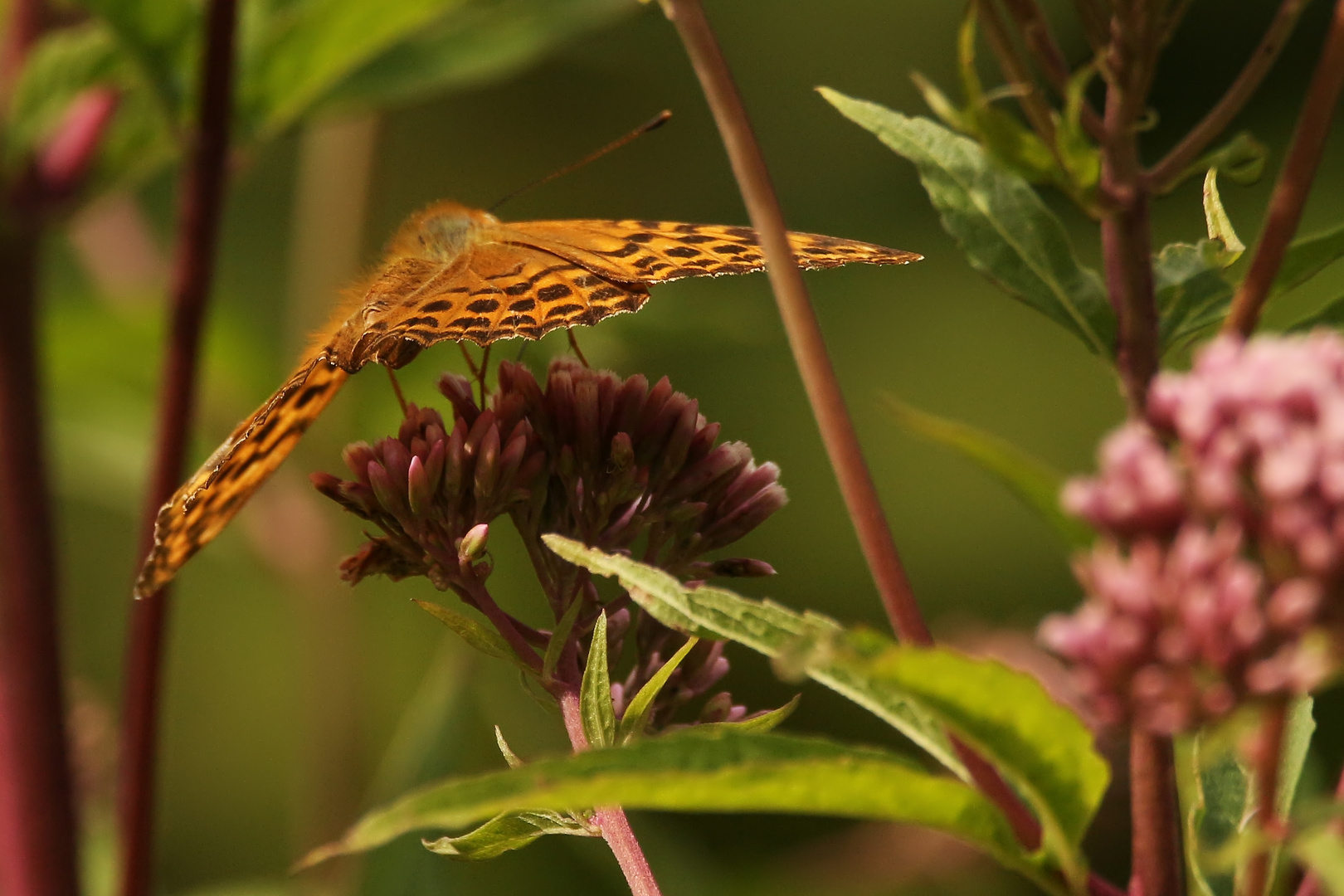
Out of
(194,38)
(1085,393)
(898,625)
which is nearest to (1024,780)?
(898,625)

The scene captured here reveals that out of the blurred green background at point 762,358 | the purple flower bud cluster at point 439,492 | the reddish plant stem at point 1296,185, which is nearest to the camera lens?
the reddish plant stem at point 1296,185

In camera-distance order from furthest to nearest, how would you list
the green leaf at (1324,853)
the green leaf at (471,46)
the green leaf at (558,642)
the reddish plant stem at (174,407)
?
1. the green leaf at (471,46)
2. the reddish plant stem at (174,407)
3. the green leaf at (558,642)
4. the green leaf at (1324,853)

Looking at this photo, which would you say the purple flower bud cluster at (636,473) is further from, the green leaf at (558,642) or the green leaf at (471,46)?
the green leaf at (471,46)

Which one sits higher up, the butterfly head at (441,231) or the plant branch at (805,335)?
the butterfly head at (441,231)

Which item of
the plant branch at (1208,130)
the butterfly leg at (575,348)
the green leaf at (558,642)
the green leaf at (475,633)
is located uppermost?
the butterfly leg at (575,348)

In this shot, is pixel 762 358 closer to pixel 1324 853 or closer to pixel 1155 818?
pixel 1155 818

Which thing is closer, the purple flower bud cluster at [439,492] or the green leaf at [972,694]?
the green leaf at [972,694]

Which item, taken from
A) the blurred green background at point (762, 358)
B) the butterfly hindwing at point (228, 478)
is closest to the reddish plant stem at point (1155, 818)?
the butterfly hindwing at point (228, 478)
